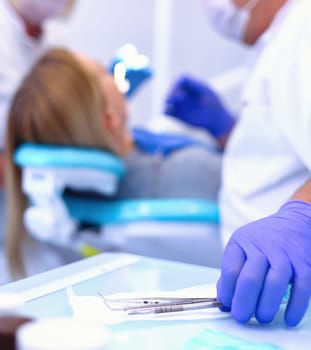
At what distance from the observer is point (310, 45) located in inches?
40.6

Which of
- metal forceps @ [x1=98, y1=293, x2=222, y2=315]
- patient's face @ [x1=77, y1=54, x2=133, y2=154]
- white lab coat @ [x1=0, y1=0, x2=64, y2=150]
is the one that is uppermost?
white lab coat @ [x1=0, y1=0, x2=64, y2=150]

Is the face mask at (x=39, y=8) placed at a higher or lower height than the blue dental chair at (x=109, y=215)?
higher

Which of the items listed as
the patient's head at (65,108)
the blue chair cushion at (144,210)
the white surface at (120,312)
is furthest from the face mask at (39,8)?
the white surface at (120,312)

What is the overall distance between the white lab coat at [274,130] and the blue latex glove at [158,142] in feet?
1.16

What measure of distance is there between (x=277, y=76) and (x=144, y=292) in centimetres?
52

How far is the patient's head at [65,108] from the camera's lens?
1.47 meters

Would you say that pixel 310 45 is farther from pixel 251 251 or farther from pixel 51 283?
pixel 51 283

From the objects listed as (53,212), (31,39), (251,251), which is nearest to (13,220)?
(53,212)

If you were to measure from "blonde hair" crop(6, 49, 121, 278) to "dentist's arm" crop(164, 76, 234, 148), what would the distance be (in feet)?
1.48

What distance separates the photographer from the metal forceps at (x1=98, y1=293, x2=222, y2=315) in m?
0.67

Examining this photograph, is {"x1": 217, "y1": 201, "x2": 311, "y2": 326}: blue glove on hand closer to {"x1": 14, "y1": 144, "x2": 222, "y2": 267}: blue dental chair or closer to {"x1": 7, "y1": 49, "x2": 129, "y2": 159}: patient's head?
{"x1": 14, "y1": 144, "x2": 222, "y2": 267}: blue dental chair

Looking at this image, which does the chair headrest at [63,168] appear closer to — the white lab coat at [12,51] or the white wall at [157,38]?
the white lab coat at [12,51]

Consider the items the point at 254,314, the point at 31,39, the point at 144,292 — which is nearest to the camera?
the point at 254,314

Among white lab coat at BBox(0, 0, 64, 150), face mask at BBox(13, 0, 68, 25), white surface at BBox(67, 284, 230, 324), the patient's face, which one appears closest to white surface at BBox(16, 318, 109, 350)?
white surface at BBox(67, 284, 230, 324)
